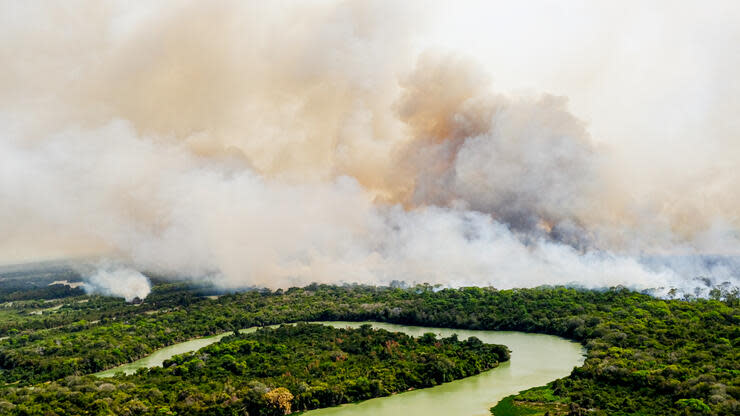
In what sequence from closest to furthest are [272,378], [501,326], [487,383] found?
1. [272,378]
2. [487,383]
3. [501,326]

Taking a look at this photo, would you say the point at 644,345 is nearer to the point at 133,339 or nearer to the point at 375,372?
the point at 375,372

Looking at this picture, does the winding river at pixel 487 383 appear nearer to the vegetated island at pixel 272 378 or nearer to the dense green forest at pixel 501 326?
the vegetated island at pixel 272 378

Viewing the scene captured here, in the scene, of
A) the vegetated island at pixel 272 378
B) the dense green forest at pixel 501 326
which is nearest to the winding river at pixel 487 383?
the vegetated island at pixel 272 378

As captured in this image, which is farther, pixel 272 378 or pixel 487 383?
pixel 487 383

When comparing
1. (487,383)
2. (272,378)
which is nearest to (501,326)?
(487,383)

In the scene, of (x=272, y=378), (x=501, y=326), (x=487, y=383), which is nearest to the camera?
(x=272, y=378)

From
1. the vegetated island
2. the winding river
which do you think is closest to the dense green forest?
the winding river

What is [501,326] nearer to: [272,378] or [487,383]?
[487,383]
